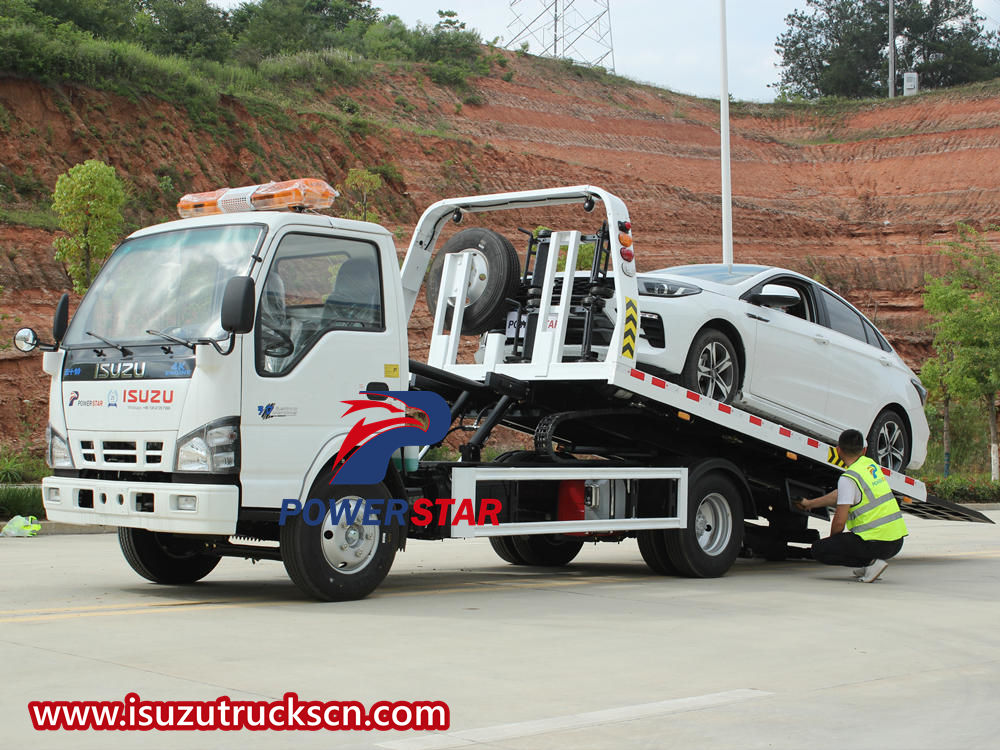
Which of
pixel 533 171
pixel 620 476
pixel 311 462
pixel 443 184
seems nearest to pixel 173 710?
pixel 311 462

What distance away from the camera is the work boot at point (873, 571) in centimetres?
1148

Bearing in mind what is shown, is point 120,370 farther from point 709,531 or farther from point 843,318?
point 843,318

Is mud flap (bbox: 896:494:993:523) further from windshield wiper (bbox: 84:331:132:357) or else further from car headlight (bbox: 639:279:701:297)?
windshield wiper (bbox: 84:331:132:357)

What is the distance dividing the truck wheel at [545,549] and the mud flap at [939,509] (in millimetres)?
3635

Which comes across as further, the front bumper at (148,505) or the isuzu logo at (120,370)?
the isuzu logo at (120,370)

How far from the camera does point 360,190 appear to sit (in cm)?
4272

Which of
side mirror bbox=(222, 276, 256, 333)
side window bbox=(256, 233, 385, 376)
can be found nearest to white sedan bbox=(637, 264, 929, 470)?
side window bbox=(256, 233, 385, 376)

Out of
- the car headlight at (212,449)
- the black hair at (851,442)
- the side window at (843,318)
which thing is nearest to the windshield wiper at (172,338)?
the car headlight at (212,449)

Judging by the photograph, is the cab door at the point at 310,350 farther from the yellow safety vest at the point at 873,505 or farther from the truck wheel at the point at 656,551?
the yellow safety vest at the point at 873,505

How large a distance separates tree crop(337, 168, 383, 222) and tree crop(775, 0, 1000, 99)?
5378cm

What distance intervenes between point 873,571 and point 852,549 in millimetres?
280

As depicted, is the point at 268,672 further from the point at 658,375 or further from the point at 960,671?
the point at 658,375

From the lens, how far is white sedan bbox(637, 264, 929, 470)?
1088 centimetres

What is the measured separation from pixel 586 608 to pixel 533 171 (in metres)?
46.2
